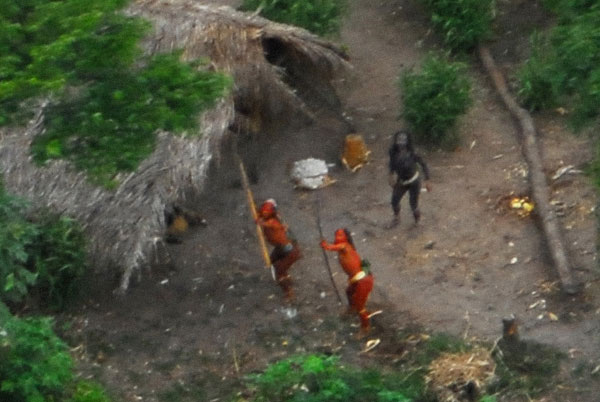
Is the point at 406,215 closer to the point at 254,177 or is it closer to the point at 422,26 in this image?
the point at 254,177


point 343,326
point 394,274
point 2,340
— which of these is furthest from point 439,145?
point 2,340

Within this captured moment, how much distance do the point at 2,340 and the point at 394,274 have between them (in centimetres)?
389

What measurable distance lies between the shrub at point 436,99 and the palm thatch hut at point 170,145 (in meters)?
0.94

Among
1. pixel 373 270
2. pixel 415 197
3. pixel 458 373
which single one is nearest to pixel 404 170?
pixel 415 197

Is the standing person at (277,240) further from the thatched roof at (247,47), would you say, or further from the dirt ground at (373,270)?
the thatched roof at (247,47)

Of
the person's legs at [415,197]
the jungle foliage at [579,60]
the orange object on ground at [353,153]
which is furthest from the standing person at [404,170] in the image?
the jungle foliage at [579,60]

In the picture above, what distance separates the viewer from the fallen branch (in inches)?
431

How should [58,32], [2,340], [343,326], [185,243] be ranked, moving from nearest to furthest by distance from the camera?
1. [58,32]
2. [2,340]
3. [343,326]
4. [185,243]

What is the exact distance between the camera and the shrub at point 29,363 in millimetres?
9039

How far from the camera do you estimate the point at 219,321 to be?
11031mm

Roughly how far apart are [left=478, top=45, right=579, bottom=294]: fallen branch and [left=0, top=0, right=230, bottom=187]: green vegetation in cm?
429

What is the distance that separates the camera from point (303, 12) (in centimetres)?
1365

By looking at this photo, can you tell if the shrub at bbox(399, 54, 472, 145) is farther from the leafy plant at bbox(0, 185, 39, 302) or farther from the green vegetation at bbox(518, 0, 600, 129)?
the leafy plant at bbox(0, 185, 39, 302)

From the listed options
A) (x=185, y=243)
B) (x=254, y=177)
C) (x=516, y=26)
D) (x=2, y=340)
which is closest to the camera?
(x=2, y=340)
